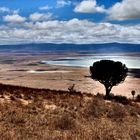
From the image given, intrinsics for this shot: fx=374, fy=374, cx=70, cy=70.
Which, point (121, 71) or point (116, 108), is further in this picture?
point (121, 71)

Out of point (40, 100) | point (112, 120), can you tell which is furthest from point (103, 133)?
point (40, 100)

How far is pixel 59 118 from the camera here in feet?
54.4

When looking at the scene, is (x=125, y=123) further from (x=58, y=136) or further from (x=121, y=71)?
(x=121, y=71)

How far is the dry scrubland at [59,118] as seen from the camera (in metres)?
13.4

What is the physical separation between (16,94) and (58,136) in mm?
10185

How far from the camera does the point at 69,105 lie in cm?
2095

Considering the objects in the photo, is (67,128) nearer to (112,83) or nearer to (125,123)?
(125,123)

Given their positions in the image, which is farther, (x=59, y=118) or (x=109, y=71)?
(x=109, y=71)

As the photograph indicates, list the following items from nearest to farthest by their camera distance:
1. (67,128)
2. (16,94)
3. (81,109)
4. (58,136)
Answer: (58,136)
(67,128)
(81,109)
(16,94)

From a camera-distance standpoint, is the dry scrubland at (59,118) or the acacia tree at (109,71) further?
the acacia tree at (109,71)

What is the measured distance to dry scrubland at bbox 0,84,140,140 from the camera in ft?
43.9

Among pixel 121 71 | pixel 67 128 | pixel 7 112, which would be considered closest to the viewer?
pixel 67 128

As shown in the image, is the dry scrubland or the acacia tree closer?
the dry scrubland

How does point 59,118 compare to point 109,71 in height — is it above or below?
above
